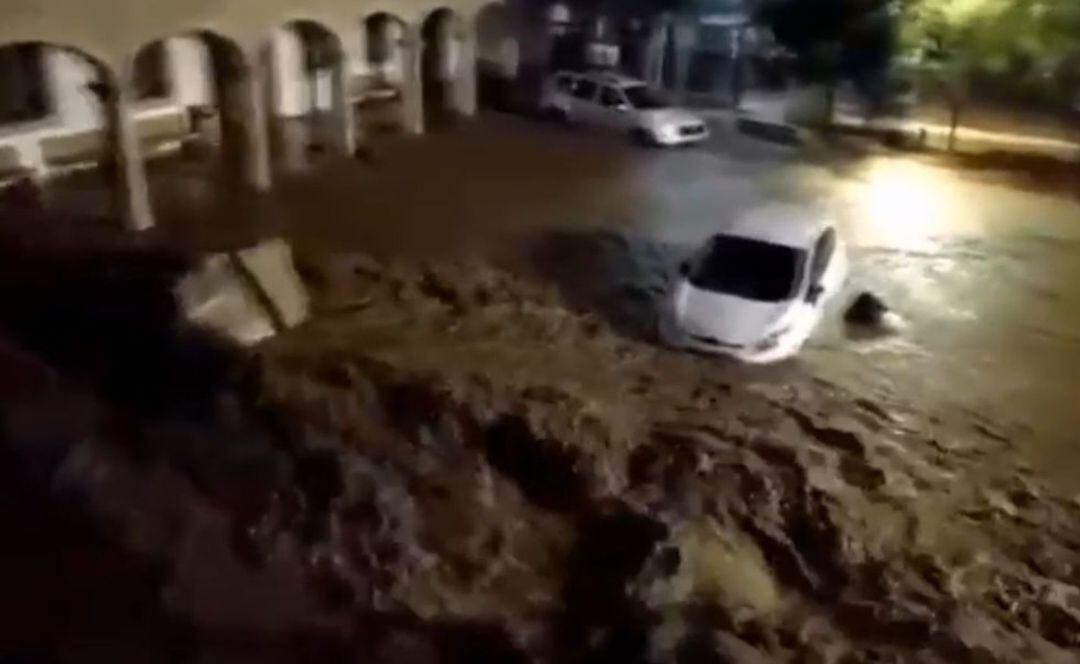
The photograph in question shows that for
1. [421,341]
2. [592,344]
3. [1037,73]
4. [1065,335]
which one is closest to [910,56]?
[1037,73]

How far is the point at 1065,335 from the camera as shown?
3.89m

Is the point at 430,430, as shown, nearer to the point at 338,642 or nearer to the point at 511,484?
the point at 511,484

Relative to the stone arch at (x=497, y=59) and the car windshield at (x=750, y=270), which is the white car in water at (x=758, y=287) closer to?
the car windshield at (x=750, y=270)

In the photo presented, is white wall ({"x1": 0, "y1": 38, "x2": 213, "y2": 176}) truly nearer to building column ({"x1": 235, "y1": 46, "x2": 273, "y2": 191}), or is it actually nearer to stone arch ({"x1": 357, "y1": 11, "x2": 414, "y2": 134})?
building column ({"x1": 235, "y1": 46, "x2": 273, "y2": 191})

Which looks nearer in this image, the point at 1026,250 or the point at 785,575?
the point at 785,575

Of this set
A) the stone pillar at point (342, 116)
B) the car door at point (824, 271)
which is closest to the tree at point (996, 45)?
the car door at point (824, 271)

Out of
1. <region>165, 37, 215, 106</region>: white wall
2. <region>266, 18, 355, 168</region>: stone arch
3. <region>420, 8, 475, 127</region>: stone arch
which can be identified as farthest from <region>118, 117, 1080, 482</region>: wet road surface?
<region>165, 37, 215, 106</region>: white wall

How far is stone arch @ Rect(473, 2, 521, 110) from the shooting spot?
5109 mm

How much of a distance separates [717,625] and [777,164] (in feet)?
7.52

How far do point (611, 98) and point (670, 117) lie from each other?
8.7 inches

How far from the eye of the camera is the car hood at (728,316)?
12.1 ft

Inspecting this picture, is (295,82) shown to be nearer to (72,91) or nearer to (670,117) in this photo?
(72,91)

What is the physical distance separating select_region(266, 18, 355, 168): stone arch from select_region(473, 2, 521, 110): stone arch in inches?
20.8

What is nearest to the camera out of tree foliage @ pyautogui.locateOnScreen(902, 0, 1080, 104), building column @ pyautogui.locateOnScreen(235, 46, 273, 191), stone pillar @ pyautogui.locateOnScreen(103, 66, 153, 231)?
stone pillar @ pyautogui.locateOnScreen(103, 66, 153, 231)
